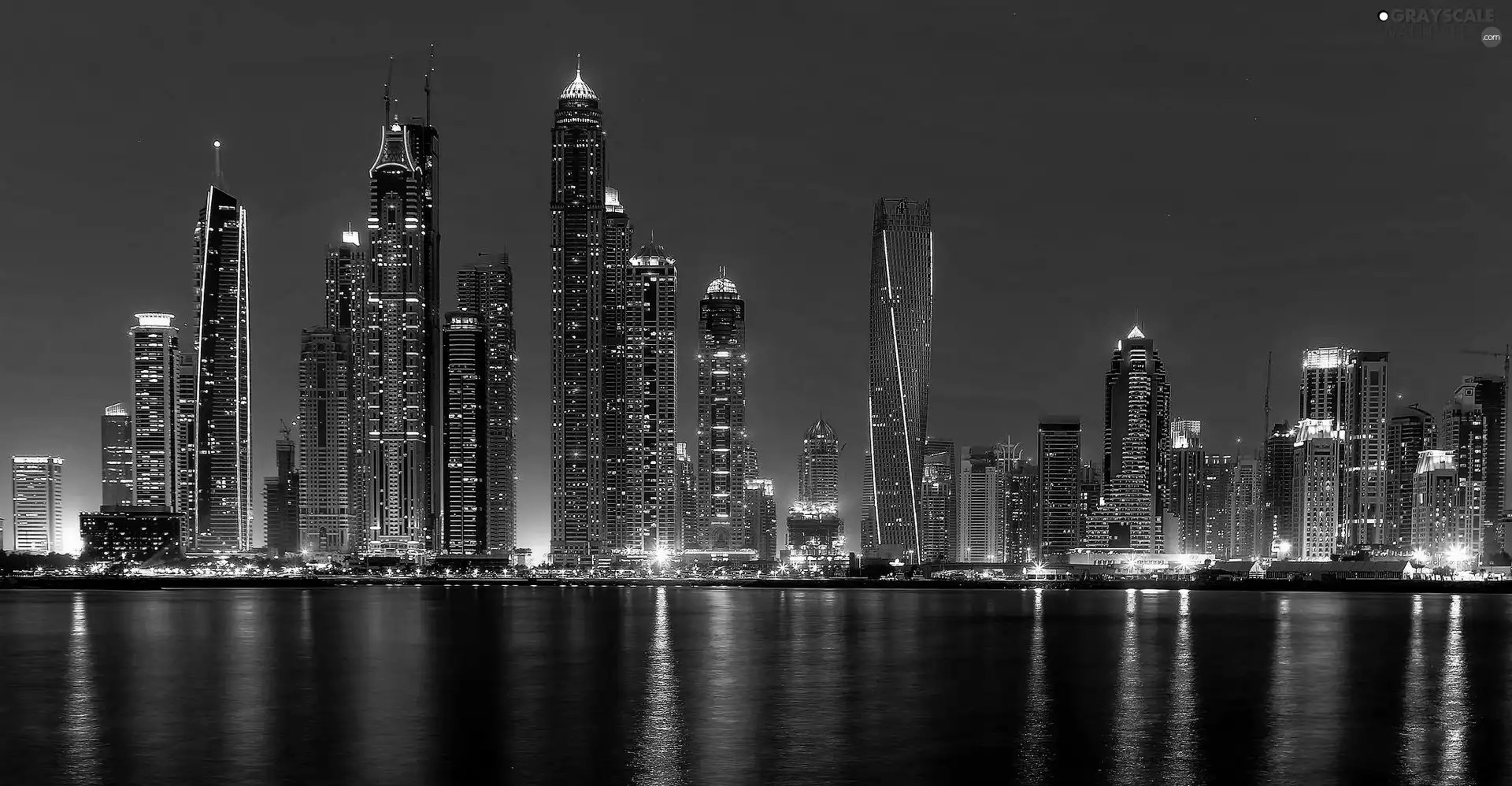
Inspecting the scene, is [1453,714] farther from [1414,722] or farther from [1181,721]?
[1181,721]

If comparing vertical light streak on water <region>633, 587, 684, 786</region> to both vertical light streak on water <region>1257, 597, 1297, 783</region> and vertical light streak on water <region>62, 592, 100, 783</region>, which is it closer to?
vertical light streak on water <region>62, 592, 100, 783</region>

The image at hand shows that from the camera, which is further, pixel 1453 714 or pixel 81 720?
pixel 1453 714

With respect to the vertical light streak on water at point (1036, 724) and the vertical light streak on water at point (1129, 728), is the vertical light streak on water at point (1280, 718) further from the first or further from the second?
the vertical light streak on water at point (1036, 724)

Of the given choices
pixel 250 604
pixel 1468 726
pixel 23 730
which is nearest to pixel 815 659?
pixel 1468 726

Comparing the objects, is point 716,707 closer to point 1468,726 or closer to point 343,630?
point 1468,726

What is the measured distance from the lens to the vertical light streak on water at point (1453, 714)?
170 ft

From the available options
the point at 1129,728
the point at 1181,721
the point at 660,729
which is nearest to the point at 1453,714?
the point at 1181,721

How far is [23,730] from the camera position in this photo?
196 ft

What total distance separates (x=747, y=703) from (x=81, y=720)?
1242 inches

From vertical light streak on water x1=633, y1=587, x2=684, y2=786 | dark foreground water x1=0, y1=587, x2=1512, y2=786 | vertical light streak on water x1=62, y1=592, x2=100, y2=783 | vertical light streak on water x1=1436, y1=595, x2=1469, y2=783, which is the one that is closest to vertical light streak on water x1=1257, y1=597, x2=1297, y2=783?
dark foreground water x1=0, y1=587, x2=1512, y2=786

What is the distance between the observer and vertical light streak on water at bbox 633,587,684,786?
160 feet

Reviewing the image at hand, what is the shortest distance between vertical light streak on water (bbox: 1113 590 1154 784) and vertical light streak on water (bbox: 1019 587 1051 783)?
2.74 m

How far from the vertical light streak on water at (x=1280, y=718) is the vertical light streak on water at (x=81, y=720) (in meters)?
43.6

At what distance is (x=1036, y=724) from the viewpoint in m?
61.5
